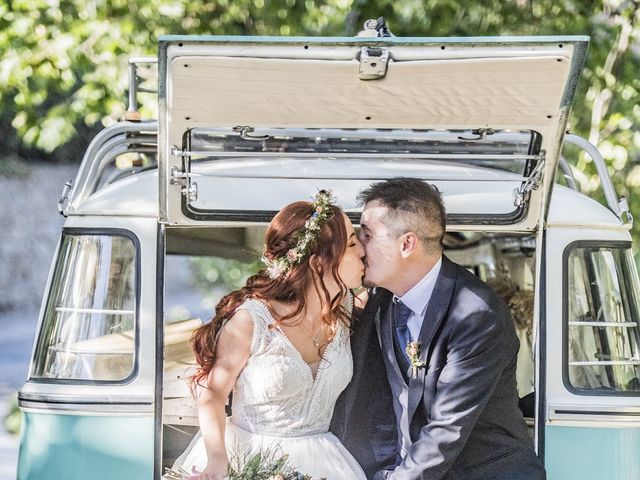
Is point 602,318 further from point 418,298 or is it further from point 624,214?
point 418,298

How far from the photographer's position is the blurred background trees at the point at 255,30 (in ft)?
25.2

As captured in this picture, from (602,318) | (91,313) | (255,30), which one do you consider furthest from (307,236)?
(255,30)

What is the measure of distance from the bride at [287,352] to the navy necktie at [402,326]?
0.62ft

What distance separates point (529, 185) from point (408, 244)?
74 centimetres

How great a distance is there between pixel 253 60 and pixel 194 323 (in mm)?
4391

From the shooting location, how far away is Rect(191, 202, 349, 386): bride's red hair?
3.84m

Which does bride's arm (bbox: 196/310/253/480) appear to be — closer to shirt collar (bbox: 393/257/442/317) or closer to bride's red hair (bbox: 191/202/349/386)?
bride's red hair (bbox: 191/202/349/386)

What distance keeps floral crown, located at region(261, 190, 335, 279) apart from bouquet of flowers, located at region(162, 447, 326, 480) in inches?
26.4

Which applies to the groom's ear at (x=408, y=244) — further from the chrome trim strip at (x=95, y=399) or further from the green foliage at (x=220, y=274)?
the green foliage at (x=220, y=274)

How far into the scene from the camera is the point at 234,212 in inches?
177

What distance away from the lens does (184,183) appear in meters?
4.17

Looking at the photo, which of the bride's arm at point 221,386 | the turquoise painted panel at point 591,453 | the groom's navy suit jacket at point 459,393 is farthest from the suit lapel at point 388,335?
the turquoise painted panel at point 591,453

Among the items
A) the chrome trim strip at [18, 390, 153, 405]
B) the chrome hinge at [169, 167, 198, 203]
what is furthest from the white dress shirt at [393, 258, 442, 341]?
the chrome trim strip at [18, 390, 153, 405]

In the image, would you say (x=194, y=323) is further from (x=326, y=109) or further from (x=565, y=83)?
(x=565, y=83)
